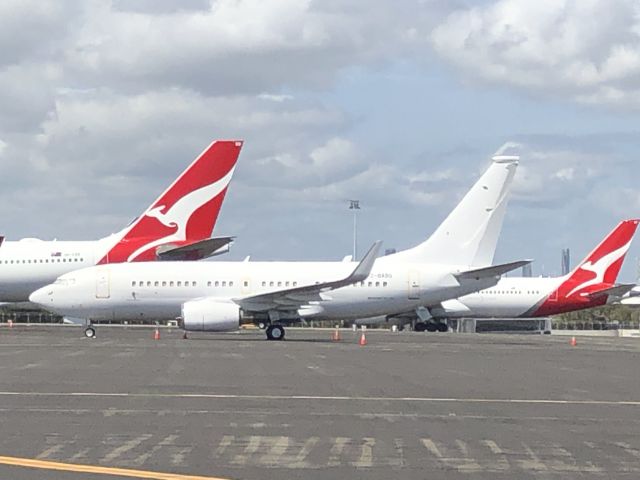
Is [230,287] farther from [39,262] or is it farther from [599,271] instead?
[599,271]

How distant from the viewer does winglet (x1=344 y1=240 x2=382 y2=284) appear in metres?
42.8

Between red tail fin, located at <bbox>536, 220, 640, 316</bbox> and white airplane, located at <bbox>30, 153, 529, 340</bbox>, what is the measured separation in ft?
94.7

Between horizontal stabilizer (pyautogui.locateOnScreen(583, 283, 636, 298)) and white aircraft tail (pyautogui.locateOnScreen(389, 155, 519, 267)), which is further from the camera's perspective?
horizontal stabilizer (pyautogui.locateOnScreen(583, 283, 636, 298))

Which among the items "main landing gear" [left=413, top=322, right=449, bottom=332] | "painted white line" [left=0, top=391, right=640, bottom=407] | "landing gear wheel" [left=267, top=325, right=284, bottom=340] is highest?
"main landing gear" [left=413, top=322, right=449, bottom=332]

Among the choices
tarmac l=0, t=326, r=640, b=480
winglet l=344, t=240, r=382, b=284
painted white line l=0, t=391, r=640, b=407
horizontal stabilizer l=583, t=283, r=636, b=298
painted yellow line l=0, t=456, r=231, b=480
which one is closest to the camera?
painted yellow line l=0, t=456, r=231, b=480

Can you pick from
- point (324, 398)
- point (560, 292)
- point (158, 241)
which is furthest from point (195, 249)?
point (324, 398)

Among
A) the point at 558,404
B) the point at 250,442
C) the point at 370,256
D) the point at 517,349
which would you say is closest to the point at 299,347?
the point at 370,256

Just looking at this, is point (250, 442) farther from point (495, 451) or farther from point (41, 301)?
point (41, 301)

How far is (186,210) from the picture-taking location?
176 ft

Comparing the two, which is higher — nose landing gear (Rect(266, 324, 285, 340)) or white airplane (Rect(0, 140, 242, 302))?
white airplane (Rect(0, 140, 242, 302))

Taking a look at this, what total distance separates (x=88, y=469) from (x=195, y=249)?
41494 mm

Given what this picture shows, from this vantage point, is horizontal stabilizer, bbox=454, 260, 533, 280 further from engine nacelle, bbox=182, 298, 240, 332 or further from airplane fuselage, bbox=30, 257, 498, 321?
engine nacelle, bbox=182, 298, 240, 332

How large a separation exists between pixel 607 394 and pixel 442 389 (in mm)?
2914

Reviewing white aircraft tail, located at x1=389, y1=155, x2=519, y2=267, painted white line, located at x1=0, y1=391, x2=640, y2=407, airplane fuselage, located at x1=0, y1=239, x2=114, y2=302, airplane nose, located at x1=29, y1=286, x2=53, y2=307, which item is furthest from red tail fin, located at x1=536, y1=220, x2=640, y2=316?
painted white line, located at x1=0, y1=391, x2=640, y2=407
